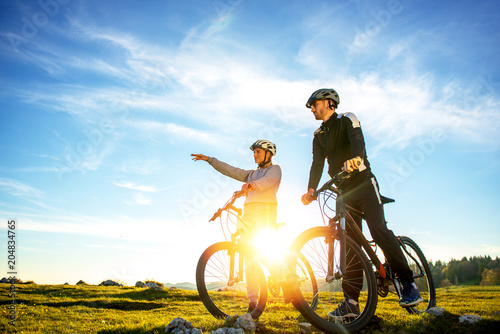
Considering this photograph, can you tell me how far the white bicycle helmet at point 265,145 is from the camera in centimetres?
680

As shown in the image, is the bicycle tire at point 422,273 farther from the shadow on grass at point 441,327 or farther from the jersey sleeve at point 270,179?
the jersey sleeve at point 270,179

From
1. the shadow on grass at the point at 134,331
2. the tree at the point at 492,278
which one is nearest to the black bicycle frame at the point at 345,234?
the shadow on grass at the point at 134,331

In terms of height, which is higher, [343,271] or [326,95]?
[326,95]

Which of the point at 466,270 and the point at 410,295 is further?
the point at 466,270

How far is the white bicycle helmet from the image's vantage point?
6.80 metres

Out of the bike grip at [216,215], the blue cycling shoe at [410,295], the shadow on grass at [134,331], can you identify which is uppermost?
the bike grip at [216,215]

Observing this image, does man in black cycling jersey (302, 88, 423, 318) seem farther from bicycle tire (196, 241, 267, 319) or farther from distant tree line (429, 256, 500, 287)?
distant tree line (429, 256, 500, 287)

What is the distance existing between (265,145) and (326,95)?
5.85ft

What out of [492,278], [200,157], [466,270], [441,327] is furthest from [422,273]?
[466,270]

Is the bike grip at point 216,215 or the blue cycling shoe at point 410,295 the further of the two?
the bike grip at point 216,215

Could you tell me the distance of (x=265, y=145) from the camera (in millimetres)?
6844

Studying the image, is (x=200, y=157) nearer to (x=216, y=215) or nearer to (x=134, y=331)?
(x=216, y=215)

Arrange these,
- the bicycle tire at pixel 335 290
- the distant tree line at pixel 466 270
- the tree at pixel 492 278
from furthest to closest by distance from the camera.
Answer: the distant tree line at pixel 466 270, the tree at pixel 492 278, the bicycle tire at pixel 335 290

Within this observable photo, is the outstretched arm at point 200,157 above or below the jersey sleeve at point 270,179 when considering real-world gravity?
above
